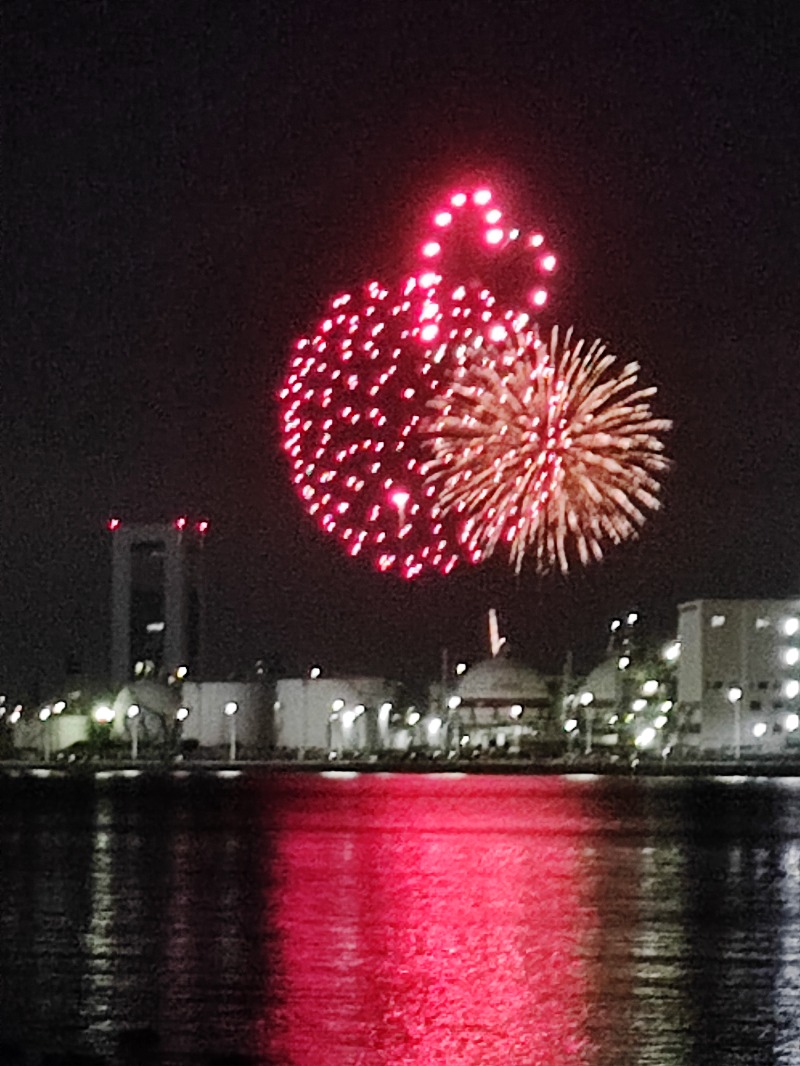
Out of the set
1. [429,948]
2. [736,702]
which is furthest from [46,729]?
[429,948]

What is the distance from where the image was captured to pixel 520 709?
340 feet

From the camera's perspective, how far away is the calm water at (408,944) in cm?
1496

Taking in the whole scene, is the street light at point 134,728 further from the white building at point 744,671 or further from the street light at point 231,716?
the white building at point 744,671

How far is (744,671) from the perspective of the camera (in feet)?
281

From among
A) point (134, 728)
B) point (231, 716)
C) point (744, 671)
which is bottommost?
point (134, 728)

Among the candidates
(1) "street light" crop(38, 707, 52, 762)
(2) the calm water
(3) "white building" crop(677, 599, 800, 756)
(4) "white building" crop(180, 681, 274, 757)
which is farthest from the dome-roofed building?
(2) the calm water

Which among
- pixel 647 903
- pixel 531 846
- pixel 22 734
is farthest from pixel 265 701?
pixel 647 903

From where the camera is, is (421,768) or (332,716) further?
(332,716)

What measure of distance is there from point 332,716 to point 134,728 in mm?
11407

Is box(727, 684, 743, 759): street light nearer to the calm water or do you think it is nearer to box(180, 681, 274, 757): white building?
box(180, 681, 274, 757): white building

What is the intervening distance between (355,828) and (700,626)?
48815mm

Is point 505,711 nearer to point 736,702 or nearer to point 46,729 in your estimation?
point 736,702

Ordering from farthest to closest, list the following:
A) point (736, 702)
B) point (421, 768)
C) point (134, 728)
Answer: point (134, 728) → point (421, 768) → point (736, 702)

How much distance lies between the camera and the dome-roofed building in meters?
104
